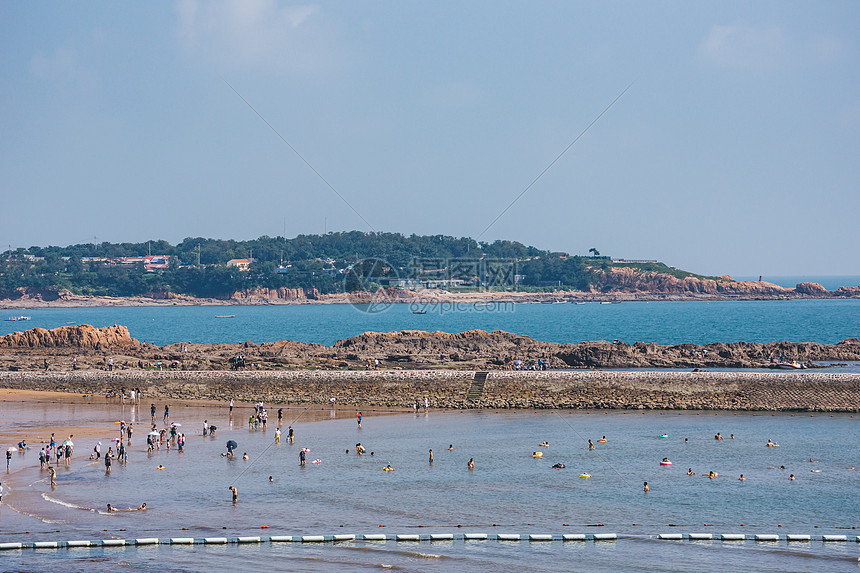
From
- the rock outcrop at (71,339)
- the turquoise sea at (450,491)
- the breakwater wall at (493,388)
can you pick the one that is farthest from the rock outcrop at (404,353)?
the turquoise sea at (450,491)

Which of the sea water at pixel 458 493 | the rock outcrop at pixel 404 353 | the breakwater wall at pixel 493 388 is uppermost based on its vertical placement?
the rock outcrop at pixel 404 353

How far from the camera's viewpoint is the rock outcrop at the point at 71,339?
8569 cm

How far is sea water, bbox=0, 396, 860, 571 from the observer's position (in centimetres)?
2845

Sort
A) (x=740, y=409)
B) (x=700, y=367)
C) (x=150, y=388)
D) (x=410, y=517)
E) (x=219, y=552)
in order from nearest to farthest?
(x=219, y=552), (x=410, y=517), (x=740, y=409), (x=150, y=388), (x=700, y=367)

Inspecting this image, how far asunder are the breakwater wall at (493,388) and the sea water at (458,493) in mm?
5337

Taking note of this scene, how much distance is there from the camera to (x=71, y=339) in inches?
3393

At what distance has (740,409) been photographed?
57531 mm

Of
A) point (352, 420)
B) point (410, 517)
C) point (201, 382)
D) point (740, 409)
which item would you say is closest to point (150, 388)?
point (201, 382)

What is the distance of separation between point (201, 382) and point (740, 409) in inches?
1611

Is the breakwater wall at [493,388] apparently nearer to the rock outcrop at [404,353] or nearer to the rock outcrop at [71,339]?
the rock outcrop at [404,353]

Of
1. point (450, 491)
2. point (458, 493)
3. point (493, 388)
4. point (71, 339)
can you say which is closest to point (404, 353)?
point (493, 388)

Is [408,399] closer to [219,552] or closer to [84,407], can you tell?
[84,407]

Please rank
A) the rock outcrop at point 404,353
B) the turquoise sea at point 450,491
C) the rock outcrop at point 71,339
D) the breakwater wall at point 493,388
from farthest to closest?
the rock outcrop at point 71,339, the rock outcrop at point 404,353, the breakwater wall at point 493,388, the turquoise sea at point 450,491

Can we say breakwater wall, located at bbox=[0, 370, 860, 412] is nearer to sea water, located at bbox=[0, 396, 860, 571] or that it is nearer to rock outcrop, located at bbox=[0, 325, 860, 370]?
sea water, located at bbox=[0, 396, 860, 571]
